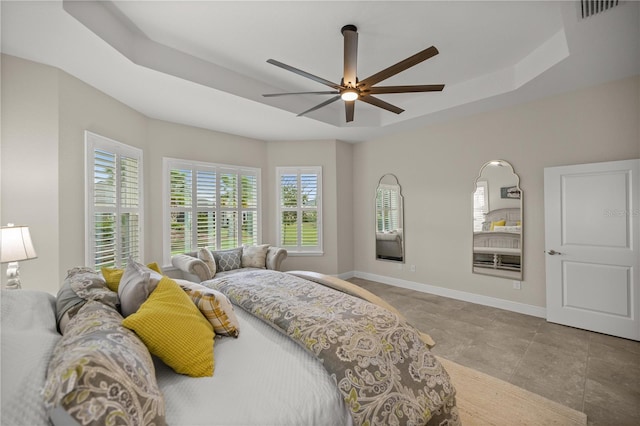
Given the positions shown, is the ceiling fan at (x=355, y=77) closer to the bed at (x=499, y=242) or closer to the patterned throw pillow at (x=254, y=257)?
the bed at (x=499, y=242)

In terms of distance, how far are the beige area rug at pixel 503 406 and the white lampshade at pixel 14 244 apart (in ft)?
10.8

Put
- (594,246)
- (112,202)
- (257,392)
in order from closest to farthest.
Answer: (257,392) → (594,246) → (112,202)

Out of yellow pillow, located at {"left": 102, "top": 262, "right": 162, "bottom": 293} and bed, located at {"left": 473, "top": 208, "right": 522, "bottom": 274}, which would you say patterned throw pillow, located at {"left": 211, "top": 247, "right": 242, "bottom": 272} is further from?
bed, located at {"left": 473, "top": 208, "right": 522, "bottom": 274}

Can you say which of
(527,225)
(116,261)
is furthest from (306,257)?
(527,225)

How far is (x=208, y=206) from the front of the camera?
184 inches

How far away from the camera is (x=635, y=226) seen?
296cm

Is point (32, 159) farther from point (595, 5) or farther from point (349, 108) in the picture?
point (595, 5)

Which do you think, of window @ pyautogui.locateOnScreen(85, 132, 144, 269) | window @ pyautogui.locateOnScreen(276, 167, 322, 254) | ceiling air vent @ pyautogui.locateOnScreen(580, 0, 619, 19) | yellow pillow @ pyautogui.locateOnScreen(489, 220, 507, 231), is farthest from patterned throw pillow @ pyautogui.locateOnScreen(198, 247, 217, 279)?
ceiling air vent @ pyautogui.locateOnScreen(580, 0, 619, 19)

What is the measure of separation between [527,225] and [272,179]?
414 cm

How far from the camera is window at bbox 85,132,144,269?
3.07 meters

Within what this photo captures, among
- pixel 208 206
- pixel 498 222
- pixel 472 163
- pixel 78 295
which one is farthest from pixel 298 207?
pixel 78 295

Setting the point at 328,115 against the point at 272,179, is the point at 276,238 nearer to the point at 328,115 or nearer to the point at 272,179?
the point at 272,179

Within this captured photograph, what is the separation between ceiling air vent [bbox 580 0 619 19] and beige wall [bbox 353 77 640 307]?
5.26 ft

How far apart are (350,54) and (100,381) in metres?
2.38
